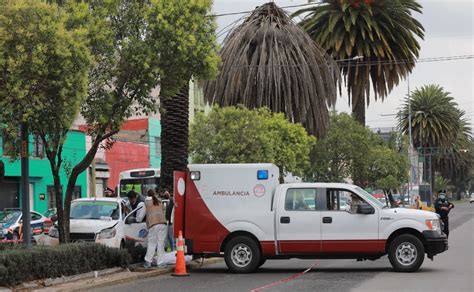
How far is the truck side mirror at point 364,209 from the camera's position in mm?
16203

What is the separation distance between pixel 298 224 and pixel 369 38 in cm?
2235

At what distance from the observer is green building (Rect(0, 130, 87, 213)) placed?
40031 millimetres

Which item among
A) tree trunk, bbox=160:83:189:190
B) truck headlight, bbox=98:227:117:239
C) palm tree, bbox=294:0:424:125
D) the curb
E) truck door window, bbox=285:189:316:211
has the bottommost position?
the curb

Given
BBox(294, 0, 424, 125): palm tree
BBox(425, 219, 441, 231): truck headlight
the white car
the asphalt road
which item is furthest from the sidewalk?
BBox(294, 0, 424, 125): palm tree

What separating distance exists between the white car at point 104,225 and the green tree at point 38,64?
5037mm

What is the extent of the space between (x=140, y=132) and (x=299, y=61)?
2831 cm

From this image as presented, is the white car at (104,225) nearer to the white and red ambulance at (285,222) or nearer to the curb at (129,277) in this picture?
the curb at (129,277)

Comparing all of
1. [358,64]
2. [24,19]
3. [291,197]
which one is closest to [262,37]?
[358,64]

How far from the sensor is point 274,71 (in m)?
30.2

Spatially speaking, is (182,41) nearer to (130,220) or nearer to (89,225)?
(130,220)

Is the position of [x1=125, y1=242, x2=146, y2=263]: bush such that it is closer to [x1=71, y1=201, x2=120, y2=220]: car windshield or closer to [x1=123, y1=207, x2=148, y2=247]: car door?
[x1=123, y1=207, x2=148, y2=247]: car door

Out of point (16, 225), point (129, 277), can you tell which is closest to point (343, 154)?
point (16, 225)

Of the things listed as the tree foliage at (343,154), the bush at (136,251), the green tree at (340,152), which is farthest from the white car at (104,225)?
the green tree at (340,152)

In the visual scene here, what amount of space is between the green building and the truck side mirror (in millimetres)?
25342
